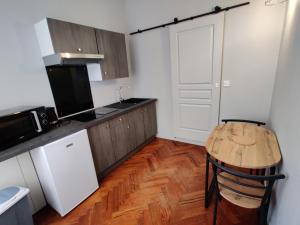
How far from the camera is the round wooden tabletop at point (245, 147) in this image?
1.20 meters

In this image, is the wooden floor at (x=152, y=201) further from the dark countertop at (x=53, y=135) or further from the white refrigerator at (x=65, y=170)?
the dark countertop at (x=53, y=135)

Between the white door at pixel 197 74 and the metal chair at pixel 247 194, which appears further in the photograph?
the white door at pixel 197 74

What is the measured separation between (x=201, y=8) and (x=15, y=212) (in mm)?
3386

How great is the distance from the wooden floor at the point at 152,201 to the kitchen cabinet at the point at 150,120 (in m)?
0.72

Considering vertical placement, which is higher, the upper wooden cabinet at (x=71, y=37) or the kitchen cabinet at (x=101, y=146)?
the upper wooden cabinet at (x=71, y=37)

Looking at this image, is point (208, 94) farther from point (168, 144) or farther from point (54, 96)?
point (54, 96)

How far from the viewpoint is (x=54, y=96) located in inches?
84.4

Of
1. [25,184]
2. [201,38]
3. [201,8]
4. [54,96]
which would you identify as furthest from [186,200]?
[201,8]

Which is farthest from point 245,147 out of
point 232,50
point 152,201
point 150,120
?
point 150,120

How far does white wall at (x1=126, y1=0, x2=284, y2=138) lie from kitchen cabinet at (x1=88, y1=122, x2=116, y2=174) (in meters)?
1.44

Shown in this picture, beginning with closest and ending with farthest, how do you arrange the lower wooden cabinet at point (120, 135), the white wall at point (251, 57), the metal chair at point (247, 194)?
the metal chair at point (247, 194)
the white wall at point (251, 57)
the lower wooden cabinet at point (120, 135)

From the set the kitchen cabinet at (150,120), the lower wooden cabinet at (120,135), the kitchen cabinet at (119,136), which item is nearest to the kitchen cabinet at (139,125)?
the lower wooden cabinet at (120,135)

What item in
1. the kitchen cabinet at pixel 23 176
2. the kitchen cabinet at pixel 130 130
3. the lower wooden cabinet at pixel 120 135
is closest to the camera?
the kitchen cabinet at pixel 23 176

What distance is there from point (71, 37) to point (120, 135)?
1.54 m
